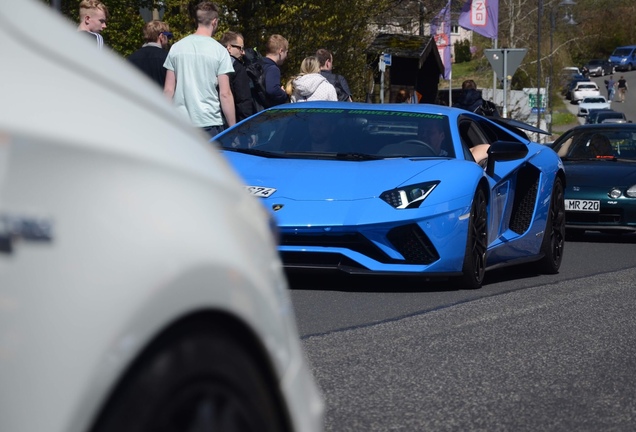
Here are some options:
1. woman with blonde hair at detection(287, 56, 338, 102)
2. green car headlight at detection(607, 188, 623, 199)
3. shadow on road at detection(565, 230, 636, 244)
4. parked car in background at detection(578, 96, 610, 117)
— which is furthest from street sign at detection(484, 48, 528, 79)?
parked car in background at detection(578, 96, 610, 117)

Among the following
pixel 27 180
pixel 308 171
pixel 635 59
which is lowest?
pixel 635 59

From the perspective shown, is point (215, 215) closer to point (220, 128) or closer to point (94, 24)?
point (94, 24)

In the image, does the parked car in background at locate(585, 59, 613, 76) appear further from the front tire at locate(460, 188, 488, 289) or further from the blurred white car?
the blurred white car

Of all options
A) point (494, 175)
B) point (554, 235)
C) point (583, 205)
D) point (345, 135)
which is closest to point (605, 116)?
point (583, 205)

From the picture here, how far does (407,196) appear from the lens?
312 inches

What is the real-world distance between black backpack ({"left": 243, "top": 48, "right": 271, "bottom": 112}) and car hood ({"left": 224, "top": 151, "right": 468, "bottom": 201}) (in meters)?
3.84

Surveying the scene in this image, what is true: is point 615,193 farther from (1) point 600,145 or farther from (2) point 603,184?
(1) point 600,145

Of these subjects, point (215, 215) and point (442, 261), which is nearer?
point (215, 215)

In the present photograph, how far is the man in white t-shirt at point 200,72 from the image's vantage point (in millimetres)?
10758

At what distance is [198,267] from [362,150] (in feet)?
22.7

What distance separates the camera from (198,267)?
1986 millimetres

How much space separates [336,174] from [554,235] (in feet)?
8.81

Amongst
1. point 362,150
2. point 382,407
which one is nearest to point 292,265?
point 362,150

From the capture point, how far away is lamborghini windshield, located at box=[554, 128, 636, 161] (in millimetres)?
15102
